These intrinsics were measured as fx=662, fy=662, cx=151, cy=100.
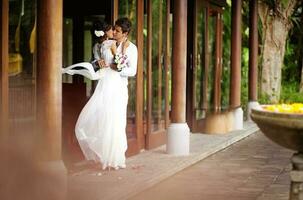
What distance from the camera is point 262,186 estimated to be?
771 cm

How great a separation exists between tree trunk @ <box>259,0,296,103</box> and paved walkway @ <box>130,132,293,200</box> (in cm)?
773

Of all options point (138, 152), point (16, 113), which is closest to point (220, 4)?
point (138, 152)

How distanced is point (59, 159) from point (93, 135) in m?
1.80

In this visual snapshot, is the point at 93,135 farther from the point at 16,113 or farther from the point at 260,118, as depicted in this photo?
the point at 260,118

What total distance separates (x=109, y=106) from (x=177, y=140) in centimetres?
212

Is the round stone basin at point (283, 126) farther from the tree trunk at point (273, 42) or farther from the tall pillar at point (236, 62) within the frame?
the tree trunk at point (273, 42)

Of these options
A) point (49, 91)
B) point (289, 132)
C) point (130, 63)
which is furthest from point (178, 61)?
point (289, 132)

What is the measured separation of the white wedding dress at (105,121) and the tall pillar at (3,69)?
1323mm

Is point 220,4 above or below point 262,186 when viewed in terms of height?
above

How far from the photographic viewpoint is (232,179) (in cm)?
818

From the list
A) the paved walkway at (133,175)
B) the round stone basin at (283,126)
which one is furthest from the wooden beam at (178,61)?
the round stone basin at (283,126)

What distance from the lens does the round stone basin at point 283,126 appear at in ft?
16.6

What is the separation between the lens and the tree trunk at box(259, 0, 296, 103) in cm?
1800

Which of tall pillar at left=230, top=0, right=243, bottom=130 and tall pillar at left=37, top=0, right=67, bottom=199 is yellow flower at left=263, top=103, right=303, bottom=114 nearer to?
tall pillar at left=37, top=0, right=67, bottom=199
